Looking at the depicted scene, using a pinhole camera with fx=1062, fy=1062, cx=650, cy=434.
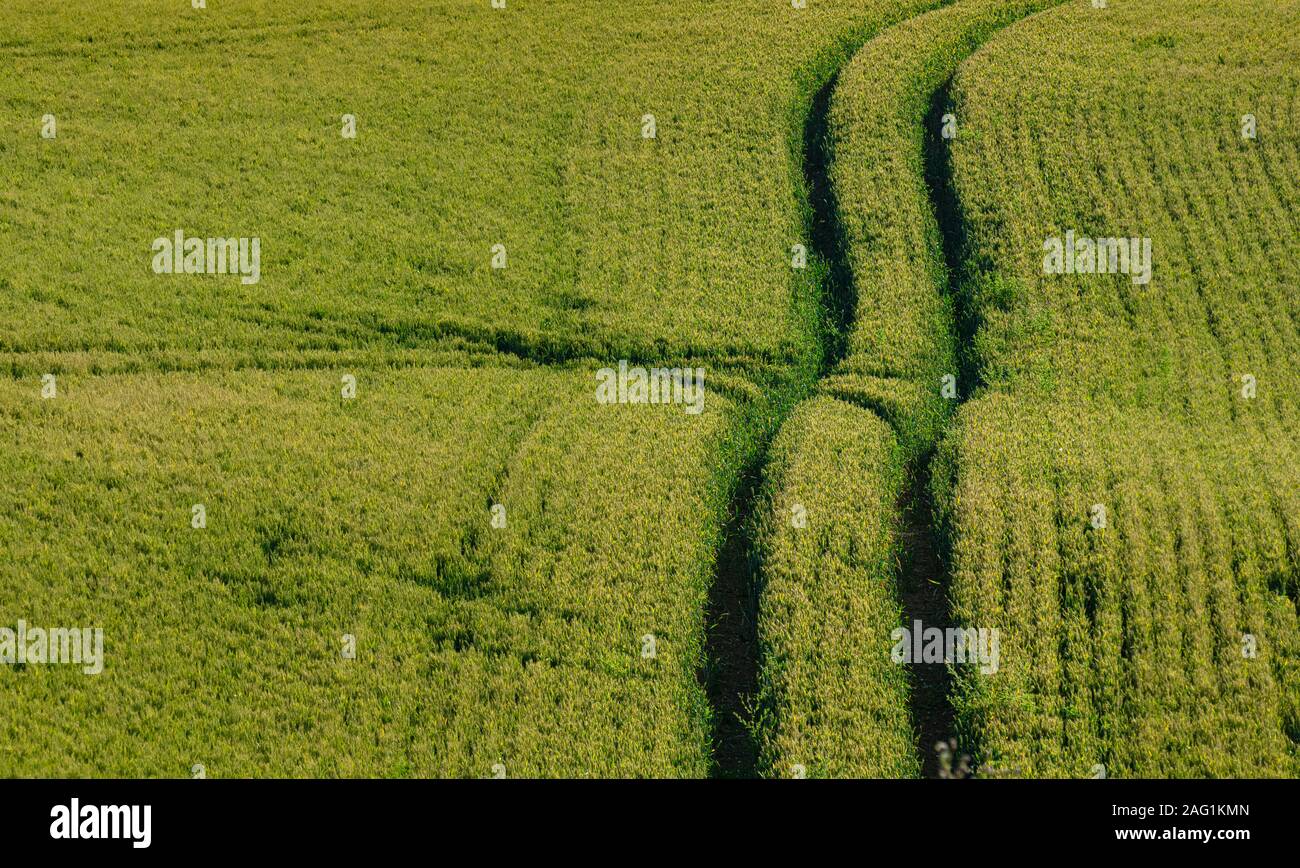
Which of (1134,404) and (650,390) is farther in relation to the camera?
(650,390)

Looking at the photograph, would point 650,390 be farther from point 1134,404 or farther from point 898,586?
point 1134,404

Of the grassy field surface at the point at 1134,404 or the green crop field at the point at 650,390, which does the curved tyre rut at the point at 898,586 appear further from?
the grassy field surface at the point at 1134,404

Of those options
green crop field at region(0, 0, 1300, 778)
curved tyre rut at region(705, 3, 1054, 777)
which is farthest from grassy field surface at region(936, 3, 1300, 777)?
curved tyre rut at region(705, 3, 1054, 777)

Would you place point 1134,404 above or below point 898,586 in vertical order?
above

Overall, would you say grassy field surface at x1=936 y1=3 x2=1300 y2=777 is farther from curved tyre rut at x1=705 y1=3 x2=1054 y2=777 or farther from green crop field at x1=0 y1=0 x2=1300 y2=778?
curved tyre rut at x1=705 y1=3 x2=1054 y2=777

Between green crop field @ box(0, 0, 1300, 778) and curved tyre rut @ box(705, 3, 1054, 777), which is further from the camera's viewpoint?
curved tyre rut @ box(705, 3, 1054, 777)

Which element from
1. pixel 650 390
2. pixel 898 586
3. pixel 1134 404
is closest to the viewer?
pixel 898 586

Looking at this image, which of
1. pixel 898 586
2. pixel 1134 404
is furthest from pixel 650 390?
pixel 1134 404

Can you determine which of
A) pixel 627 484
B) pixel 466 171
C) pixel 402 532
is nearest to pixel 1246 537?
pixel 627 484

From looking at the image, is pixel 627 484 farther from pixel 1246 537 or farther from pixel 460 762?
pixel 1246 537
